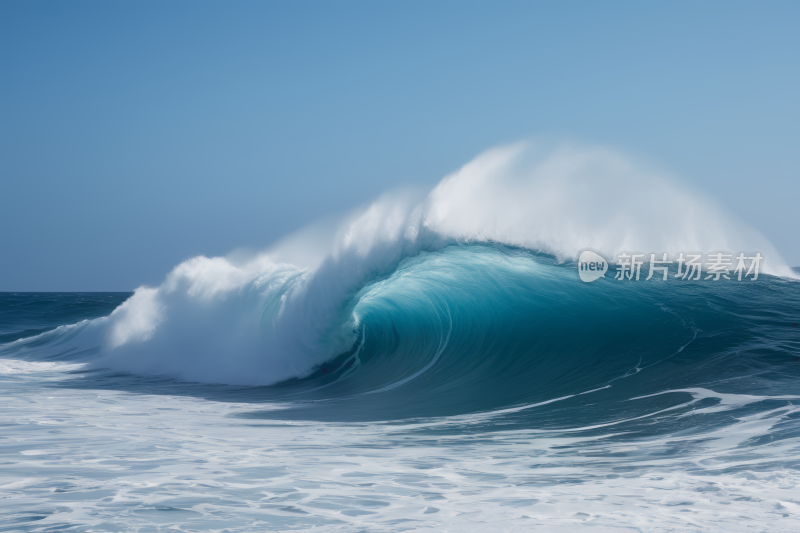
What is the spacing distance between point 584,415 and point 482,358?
11.3 feet

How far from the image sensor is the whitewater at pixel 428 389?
11.4 ft

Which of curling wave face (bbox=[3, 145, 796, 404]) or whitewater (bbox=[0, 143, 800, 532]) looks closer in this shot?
whitewater (bbox=[0, 143, 800, 532])

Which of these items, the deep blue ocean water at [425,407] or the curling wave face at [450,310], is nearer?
the deep blue ocean water at [425,407]

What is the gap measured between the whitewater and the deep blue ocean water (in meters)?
0.03

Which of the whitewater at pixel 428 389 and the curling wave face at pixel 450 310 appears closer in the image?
the whitewater at pixel 428 389

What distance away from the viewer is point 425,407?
7227mm

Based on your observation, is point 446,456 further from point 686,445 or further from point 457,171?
point 457,171

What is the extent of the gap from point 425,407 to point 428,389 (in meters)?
1.19

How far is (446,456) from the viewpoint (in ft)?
15.4

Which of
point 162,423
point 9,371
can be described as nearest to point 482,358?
point 162,423

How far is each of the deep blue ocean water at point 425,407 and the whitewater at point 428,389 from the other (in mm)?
31

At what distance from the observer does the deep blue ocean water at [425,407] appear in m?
3.42

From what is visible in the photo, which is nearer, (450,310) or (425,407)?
(425,407)

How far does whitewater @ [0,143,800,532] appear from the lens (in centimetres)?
348
